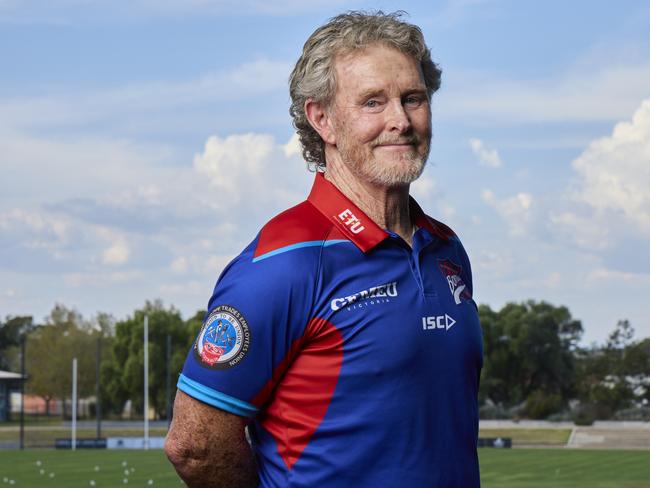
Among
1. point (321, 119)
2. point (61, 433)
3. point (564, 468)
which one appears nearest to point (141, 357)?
point (61, 433)

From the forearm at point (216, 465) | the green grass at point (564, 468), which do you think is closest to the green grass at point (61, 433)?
the green grass at point (564, 468)

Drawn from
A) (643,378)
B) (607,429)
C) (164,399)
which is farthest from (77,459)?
(643,378)

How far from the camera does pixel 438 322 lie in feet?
9.16

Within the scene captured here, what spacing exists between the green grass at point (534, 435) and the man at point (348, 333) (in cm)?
4545

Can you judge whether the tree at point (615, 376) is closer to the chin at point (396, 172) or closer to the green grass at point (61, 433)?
the green grass at point (61, 433)

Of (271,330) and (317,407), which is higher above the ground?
(271,330)

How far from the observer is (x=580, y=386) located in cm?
6931

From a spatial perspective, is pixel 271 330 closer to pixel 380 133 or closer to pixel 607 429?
pixel 380 133

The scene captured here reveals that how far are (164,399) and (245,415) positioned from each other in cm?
6780

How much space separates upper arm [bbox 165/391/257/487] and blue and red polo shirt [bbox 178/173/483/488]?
35 mm

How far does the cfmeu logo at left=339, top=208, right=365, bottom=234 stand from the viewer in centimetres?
282

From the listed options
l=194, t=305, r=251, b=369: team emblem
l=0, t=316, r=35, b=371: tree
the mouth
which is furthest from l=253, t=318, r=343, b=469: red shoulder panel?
l=0, t=316, r=35, b=371: tree

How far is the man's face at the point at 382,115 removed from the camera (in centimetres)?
285

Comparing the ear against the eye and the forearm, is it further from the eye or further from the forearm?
the forearm
